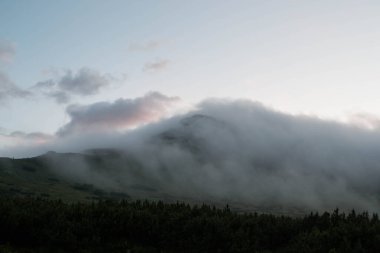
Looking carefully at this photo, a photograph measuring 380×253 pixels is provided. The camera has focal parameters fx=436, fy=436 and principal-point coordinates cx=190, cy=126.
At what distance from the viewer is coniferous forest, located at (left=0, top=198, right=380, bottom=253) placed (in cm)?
2308

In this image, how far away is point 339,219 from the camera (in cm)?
2664

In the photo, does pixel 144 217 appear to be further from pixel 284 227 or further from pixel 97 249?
pixel 284 227

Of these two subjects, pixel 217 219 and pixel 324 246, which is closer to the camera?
pixel 324 246

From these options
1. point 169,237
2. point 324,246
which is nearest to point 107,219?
point 169,237

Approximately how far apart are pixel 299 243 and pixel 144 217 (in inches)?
365

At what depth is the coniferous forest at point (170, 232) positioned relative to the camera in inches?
909

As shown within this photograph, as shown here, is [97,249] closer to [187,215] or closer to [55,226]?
[55,226]

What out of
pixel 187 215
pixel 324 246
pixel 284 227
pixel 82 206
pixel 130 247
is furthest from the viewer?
pixel 82 206

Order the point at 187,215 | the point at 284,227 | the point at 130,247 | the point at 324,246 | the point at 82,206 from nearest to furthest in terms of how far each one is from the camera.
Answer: the point at 324,246 < the point at 130,247 < the point at 284,227 < the point at 187,215 < the point at 82,206

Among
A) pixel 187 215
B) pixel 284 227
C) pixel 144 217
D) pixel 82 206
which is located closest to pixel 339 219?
pixel 284 227

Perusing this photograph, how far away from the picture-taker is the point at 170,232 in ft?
83.5

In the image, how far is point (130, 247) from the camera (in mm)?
23750

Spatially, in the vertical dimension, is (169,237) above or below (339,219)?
below

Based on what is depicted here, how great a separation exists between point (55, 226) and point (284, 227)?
1339 centimetres
